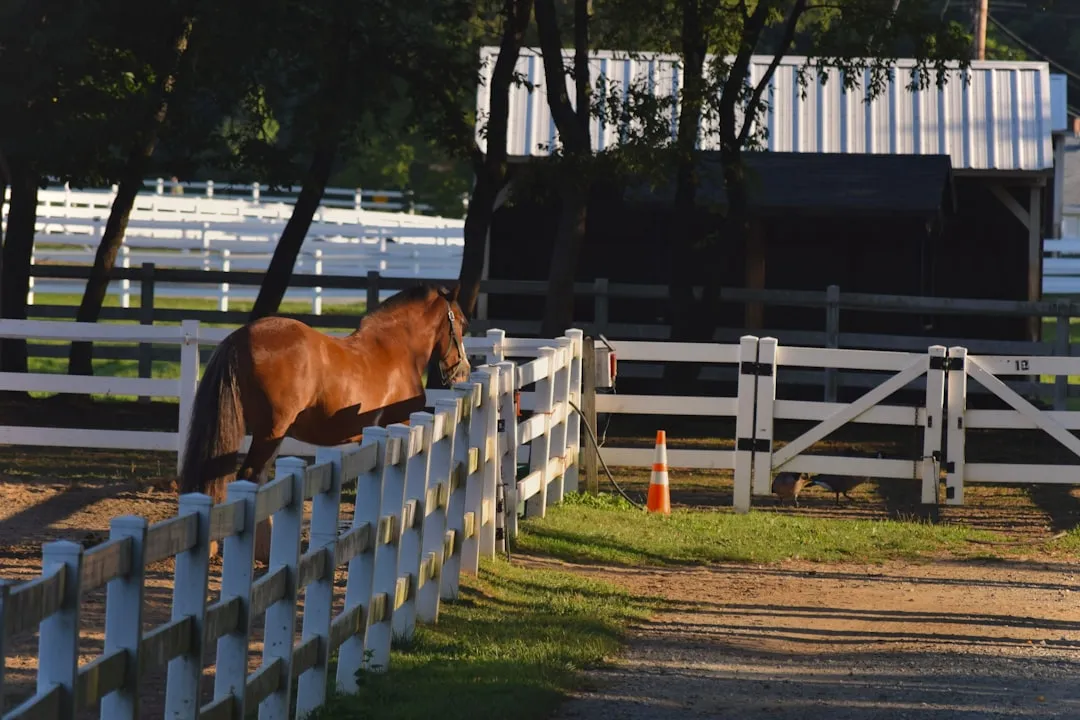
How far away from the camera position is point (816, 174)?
20.4 meters

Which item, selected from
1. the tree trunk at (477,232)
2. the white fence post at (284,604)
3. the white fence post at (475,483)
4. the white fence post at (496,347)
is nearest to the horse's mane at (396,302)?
the white fence post at (496,347)

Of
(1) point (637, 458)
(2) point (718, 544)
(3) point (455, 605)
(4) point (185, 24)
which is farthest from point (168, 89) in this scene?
(3) point (455, 605)

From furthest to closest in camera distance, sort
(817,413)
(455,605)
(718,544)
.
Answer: (817,413)
(718,544)
(455,605)

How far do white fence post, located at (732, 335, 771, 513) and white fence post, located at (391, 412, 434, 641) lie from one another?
5562mm

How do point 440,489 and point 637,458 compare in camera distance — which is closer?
point 440,489

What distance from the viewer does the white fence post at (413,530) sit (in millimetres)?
7152

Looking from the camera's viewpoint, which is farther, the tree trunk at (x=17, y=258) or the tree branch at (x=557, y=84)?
the tree trunk at (x=17, y=258)

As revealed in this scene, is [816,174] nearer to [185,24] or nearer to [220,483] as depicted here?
[185,24]

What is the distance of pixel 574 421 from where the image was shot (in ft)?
43.0

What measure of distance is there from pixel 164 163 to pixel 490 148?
4626mm

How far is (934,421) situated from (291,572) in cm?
807

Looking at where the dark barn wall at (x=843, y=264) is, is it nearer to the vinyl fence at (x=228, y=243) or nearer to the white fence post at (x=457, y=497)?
the vinyl fence at (x=228, y=243)

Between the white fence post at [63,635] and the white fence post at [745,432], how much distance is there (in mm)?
9168

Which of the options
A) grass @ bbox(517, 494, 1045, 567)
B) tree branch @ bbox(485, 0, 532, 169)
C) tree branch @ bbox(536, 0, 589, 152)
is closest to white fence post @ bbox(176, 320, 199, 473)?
grass @ bbox(517, 494, 1045, 567)
